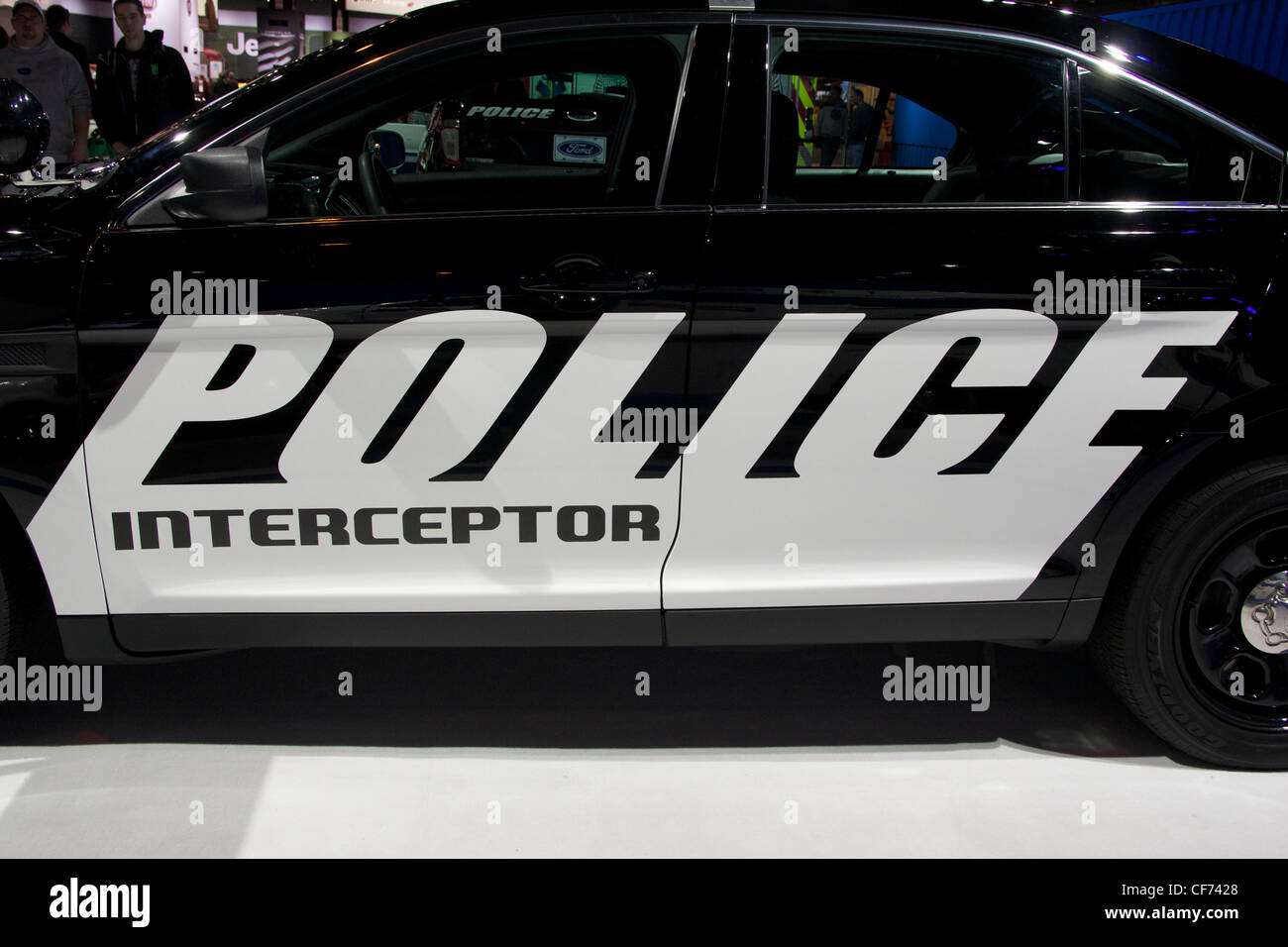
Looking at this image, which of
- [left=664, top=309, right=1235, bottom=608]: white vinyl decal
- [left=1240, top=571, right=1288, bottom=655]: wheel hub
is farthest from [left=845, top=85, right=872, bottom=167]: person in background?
[left=1240, top=571, right=1288, bottom=655]: wheel hub

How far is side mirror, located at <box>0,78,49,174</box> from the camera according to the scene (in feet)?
8.16

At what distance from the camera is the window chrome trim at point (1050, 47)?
2.19 metres

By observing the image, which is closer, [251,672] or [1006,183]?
[1006,183]

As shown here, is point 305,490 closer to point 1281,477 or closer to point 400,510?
point 400,510

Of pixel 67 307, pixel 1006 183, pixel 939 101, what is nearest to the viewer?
pixel 67 307

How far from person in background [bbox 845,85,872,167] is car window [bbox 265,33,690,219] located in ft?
2.50

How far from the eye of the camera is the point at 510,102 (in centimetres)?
342

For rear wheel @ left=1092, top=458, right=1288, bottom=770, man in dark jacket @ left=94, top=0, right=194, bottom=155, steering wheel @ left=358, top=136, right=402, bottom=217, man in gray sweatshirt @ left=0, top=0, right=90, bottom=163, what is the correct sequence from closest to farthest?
rear wheel @ left=1092, top=458, right=1288, bottom=770 → steering wheel @ left=358, top=136, right=402, bottom=217 → man in gray sweatshirt @ left=0, top=0, right=90, bottom=163 → man in dark jacket @ left=94, top=0, right=194, bottom=155

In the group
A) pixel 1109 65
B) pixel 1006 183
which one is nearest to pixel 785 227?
pixel 1006 183

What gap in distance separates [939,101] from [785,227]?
100cm

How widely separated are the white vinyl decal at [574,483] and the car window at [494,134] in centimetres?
41

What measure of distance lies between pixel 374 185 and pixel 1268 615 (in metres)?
2.39

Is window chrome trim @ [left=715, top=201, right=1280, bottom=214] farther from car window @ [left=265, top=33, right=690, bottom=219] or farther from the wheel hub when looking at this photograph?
the wheel hub

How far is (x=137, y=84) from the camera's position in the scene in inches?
244
